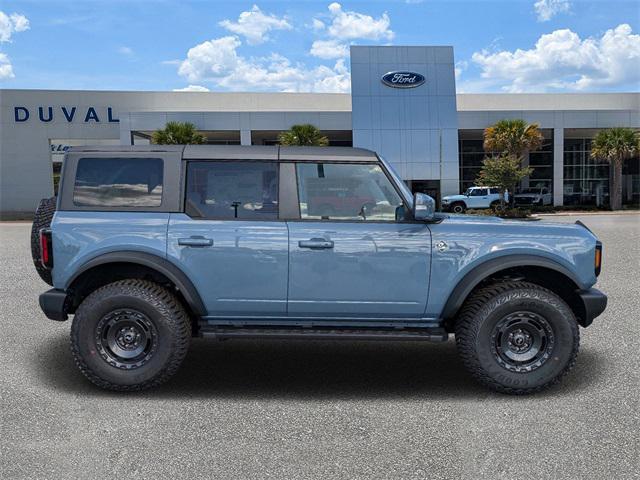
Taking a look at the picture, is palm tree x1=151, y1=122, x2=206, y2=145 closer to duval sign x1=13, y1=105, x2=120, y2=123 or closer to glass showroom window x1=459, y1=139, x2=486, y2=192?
duval sign x1=13, y1=105, x2=120, y2=123

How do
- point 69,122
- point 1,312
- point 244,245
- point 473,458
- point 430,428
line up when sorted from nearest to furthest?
point 473,458, point 430,428, point 244,245, point 1,312, point 69,122

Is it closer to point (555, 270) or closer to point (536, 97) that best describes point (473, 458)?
point (555, 270)

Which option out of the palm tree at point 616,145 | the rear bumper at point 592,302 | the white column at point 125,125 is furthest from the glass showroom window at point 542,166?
the rear bumper at point 592,302

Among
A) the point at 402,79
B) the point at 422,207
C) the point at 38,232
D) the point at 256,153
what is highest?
the point at 402,79

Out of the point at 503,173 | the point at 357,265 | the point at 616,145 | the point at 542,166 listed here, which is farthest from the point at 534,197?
the point at 357,265

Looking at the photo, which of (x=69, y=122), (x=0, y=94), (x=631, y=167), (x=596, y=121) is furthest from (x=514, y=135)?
(x=0, y=94)

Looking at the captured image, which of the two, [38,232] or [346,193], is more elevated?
[346,193]

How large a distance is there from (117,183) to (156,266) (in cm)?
79

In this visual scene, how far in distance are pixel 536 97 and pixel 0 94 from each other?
41.4 m

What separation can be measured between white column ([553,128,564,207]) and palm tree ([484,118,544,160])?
3186 millimetres

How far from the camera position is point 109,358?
416cm

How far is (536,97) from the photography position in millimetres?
43656

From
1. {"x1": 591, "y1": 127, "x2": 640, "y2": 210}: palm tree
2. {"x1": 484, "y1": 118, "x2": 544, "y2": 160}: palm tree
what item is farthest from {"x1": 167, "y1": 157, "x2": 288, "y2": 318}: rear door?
{"x1": 591, "y1": 127, "x2": 640, "y2": 210}: palm tree

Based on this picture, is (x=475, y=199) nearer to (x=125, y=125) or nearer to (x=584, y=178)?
(x=584, y=178)
